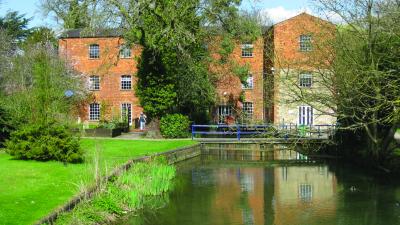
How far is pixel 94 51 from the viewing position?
4144 centimetres

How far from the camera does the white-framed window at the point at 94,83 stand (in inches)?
1620

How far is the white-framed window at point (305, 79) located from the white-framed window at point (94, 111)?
21170 millimetres

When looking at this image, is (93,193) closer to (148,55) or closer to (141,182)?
(141,182)

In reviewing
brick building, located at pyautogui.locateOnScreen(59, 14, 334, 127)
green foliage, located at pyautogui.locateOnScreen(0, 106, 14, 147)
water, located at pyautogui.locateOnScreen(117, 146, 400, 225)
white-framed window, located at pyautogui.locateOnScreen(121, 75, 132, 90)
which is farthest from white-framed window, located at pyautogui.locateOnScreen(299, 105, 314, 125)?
green foliage, located at pyautogui.locateOnScreen(0, 106, 14, 147)

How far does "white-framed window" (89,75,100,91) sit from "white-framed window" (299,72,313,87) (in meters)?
21.0

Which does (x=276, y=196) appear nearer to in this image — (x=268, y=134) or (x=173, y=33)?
(x=268, y=134)

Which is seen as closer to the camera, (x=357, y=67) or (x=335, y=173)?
(x=357, y=67)

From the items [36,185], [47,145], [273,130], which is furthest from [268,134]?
[36,185]

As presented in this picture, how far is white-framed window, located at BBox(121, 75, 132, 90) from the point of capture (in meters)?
40.8

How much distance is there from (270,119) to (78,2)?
17842 mm

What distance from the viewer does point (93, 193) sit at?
12133 mm

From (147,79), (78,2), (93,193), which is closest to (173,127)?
(147,79)

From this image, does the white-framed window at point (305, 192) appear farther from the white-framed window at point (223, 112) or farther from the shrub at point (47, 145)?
the white-framed window at point (223, 112)

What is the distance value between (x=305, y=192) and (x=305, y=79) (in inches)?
361
